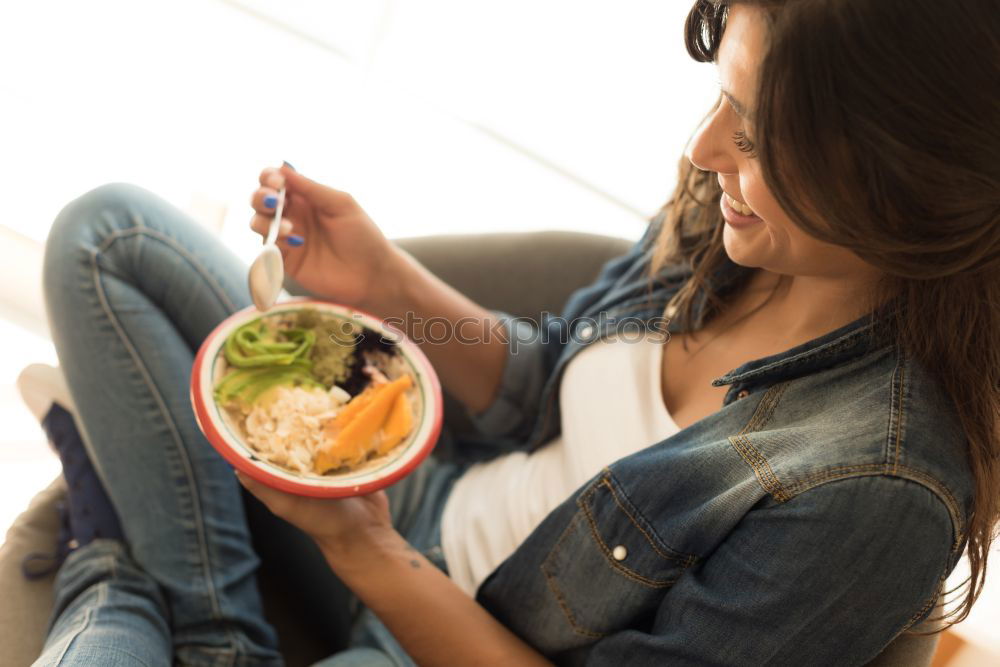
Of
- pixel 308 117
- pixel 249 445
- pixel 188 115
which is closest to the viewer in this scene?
pixel 249 445

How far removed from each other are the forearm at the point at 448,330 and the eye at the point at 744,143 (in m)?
0.51

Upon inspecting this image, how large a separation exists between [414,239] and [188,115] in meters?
1.14

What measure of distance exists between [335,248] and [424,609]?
47 cm

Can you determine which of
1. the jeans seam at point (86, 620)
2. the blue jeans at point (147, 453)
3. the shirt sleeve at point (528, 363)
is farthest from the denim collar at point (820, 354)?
the jeans seam at point (86, 620)

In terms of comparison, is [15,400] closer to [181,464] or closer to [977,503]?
[181,464]

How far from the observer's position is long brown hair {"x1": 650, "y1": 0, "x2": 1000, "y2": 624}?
55cm

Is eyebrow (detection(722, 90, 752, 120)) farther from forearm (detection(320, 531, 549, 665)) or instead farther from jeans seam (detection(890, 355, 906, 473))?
forearm (detection(320, 531, 549, 665))

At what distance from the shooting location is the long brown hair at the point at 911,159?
0.55m

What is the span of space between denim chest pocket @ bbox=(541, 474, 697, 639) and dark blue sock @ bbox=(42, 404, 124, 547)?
22.5 inches

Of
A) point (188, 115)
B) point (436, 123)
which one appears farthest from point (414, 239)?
point (436, 123)

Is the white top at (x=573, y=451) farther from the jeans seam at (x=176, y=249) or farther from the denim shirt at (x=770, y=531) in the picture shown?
the jeans seam at (x=176, y=249)

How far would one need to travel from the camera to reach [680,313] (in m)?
0.98

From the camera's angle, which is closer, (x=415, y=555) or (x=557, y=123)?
(x=415, y=555)

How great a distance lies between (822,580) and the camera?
0.66m
